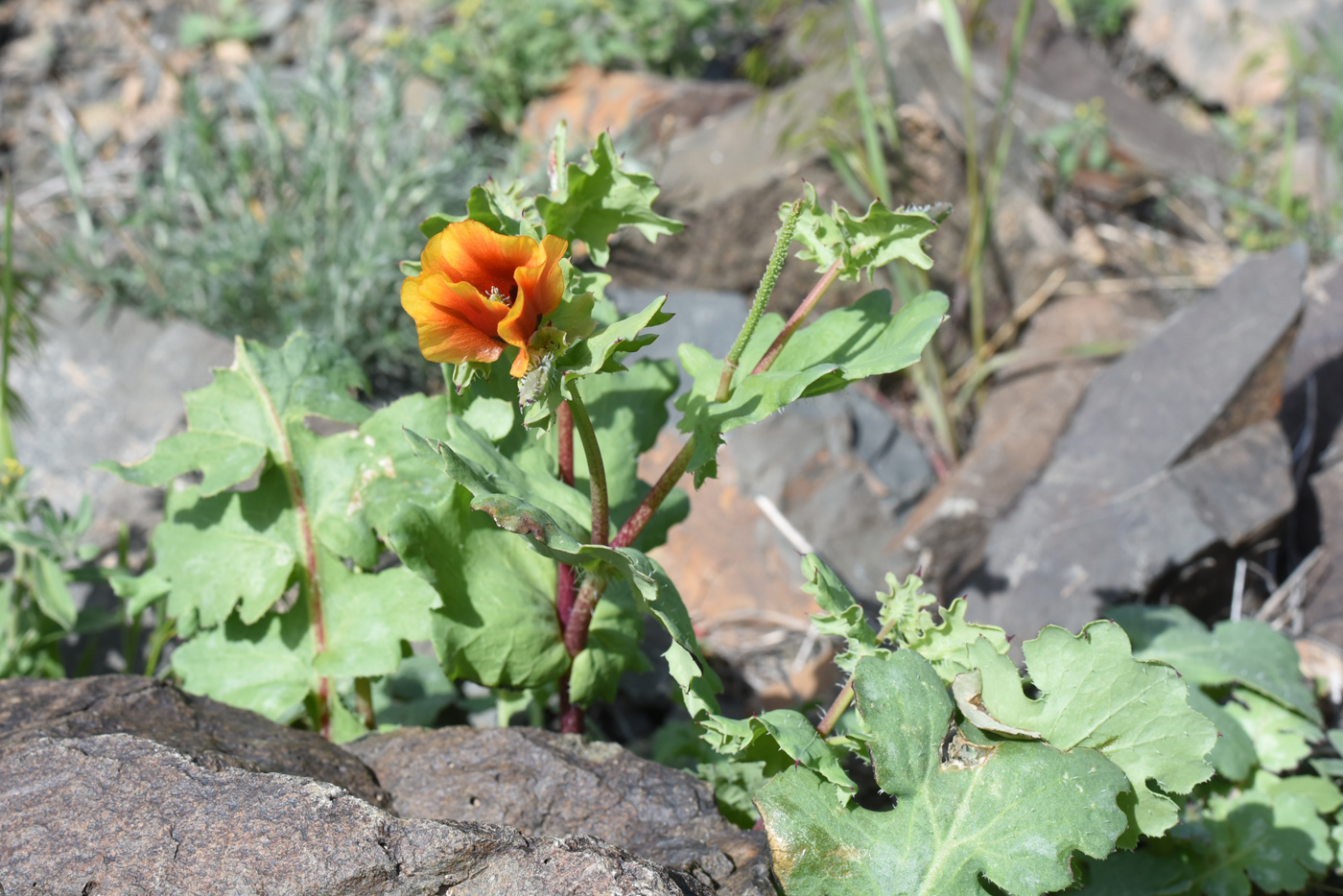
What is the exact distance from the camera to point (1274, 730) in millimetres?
2275

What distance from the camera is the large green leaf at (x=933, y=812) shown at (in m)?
1.43

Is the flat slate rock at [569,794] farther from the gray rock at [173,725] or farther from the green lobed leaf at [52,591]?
the green lobed leaf at [52,591]

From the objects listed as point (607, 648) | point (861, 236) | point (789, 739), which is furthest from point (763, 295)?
point (607, 648)

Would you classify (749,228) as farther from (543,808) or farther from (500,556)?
(543,808)

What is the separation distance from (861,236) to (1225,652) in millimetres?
1531

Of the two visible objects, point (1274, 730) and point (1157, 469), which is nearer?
point (1274, 730)

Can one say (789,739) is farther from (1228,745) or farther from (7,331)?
(7,331)

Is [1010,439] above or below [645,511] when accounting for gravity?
below

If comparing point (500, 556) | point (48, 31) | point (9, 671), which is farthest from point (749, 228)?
point (48, 31)

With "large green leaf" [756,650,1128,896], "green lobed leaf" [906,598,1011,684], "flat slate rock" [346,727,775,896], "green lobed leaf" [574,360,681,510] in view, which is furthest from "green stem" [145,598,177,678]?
"green lobed leaf" [906,598,1011,684]

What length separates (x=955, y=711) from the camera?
1689 millimetres

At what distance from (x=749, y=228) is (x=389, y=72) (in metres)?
2.14

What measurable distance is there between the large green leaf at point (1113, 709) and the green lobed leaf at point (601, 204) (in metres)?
0.92

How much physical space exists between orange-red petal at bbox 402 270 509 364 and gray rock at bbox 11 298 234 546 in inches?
86.4
